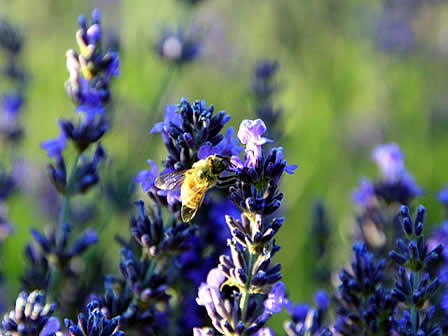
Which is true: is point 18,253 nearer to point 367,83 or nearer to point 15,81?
point 15,81

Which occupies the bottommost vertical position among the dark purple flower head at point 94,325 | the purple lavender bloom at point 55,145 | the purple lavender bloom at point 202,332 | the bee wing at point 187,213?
the dark purple flower head at point 94,325

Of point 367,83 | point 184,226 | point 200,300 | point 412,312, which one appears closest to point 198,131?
point 184,226

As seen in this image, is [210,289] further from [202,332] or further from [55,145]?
[55,145]

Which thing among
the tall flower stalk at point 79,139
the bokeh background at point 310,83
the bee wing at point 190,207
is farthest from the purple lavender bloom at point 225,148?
the bokeh background at point 310,83

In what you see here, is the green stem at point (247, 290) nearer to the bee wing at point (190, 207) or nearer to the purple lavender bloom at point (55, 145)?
the bee wing at point (190, 207)

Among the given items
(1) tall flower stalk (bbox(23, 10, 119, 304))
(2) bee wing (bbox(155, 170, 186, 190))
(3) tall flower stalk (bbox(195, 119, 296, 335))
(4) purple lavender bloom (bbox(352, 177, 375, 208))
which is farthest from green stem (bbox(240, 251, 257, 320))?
(4) purple lavender bloom (bbox(352, 177, 375, 208))

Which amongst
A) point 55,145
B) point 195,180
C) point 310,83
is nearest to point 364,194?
point 195,180
